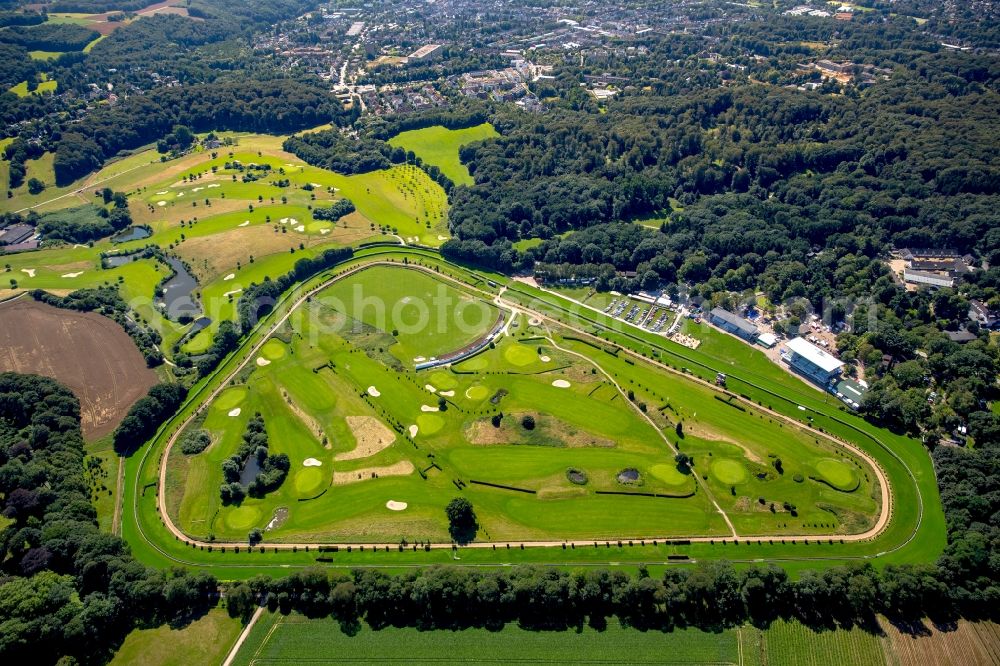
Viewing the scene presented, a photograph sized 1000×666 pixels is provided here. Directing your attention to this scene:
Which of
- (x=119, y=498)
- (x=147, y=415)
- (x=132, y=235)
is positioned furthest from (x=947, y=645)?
(x=132, y=235)

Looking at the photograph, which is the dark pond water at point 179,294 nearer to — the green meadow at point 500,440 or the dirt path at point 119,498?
the green meadow at point 500,440

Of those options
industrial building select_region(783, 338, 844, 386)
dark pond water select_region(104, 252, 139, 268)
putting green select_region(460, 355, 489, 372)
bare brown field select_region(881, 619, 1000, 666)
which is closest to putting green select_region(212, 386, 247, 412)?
putting green select_region(460, 355, 489, 372)

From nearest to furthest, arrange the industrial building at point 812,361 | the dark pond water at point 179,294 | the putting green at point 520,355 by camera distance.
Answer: the industrial building at point 812,361 < the putting green at point 520,355 < the dark pond water at point 179,294

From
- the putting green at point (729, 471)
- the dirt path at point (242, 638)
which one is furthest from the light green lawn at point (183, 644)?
the putting green at point (729, 471)

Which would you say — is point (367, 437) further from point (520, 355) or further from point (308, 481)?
point (520, 355)

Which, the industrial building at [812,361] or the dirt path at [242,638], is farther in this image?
the industrial building at [812,361]
